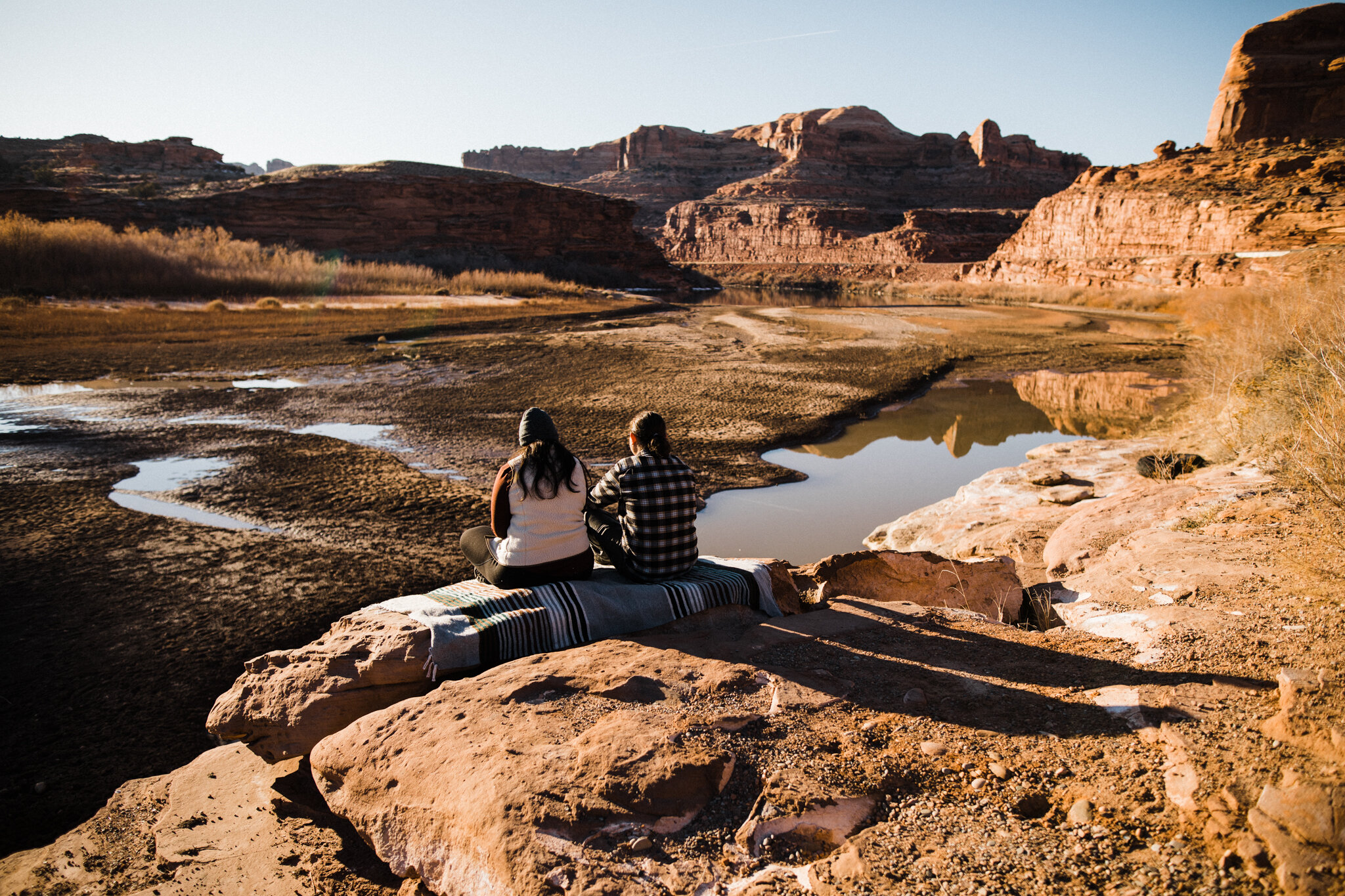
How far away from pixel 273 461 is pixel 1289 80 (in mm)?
63144

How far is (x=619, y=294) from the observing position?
144 ft

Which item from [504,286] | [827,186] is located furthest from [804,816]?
[827,186]

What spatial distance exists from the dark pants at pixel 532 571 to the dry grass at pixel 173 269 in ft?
93.5

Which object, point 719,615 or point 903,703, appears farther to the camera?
point 719,615

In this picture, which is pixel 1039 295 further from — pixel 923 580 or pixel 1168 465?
pixel 923 580

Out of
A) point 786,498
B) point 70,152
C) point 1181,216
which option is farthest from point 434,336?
point 70,152

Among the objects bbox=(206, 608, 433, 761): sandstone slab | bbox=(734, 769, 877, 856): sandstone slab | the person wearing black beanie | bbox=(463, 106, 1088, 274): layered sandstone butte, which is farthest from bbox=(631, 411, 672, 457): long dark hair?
bbox=(463, 106, 1088, 274): layered sandstone butte

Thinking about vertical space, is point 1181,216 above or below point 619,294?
above

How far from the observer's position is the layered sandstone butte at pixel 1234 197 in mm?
29219

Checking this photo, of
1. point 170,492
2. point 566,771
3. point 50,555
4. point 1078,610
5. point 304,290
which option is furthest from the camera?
point 304,290

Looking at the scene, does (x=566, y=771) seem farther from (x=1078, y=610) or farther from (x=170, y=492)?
(x=170, y=492)

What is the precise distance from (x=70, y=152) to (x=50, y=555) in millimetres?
71835

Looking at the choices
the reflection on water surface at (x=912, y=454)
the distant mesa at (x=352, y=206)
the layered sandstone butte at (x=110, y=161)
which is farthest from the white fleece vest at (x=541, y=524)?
the layered sandstone butte at (x=110, y=161)

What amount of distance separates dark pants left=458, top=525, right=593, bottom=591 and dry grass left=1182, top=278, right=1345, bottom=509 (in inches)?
183
